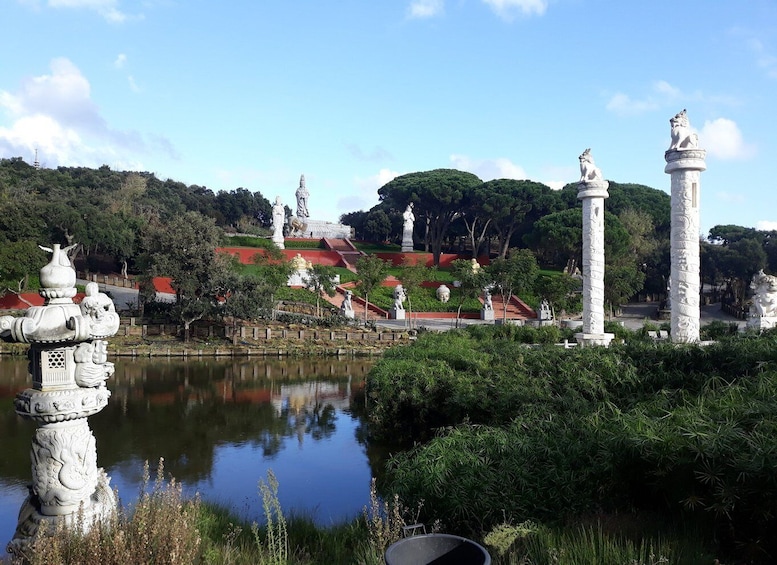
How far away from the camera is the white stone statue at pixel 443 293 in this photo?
115 ft

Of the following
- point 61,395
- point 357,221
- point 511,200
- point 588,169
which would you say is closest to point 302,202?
point 357,221

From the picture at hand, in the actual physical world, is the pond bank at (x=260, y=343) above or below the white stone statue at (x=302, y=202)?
below

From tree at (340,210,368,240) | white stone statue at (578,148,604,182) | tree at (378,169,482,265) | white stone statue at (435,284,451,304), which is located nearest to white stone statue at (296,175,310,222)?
Result: tree at (340,210,368,240)

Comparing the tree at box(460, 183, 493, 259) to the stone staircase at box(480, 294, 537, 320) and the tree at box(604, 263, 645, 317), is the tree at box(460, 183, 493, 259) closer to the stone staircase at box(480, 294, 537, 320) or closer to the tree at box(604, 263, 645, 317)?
the stone staircase at box(480, 294, 537, 320)

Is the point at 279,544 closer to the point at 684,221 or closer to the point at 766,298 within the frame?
the point at 684,221

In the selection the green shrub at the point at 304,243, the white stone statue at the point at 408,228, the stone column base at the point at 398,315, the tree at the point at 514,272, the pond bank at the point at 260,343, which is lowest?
the pond bank at the point at 260,343

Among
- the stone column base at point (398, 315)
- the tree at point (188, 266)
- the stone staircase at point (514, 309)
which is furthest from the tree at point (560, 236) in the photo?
the tree at point (188, 266)

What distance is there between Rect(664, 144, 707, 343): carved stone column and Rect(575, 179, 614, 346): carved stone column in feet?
8.21

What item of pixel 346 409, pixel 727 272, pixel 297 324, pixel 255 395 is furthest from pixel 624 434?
pixel 727 272

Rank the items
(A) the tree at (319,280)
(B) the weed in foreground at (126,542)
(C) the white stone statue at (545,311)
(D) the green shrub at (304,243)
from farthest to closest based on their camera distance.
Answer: (D) the green shrub at (304,243)
(C) the white stone statue at (545,311)
(A) the tree at (319,280)
(B) the weed in foreground at (126,542)

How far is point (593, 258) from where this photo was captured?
17.5m

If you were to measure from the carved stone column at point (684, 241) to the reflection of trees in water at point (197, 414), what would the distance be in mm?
8745

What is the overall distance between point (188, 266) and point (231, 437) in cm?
1334

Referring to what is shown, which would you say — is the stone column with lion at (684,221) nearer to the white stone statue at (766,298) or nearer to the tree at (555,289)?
the white stone statue at (766,298)
